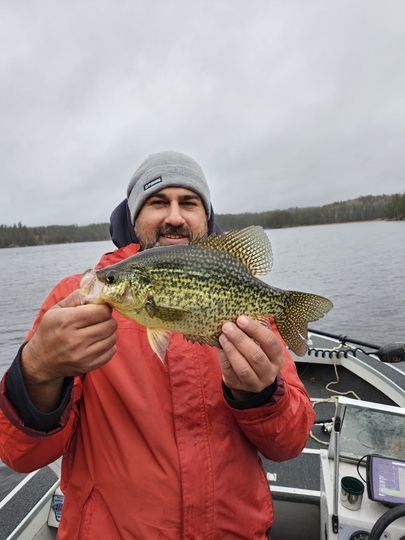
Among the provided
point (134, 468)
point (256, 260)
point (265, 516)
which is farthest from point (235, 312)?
point (265, 516)

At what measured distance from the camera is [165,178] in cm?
352

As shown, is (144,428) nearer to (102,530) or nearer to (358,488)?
(102,530)

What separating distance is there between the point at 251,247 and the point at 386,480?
8.47 ft

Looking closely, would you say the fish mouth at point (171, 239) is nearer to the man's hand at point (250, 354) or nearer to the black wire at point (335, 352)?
the man's hand at point (250, 354)

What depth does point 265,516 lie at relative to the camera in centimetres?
274

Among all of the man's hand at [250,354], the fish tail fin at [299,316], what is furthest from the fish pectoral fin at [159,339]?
the fish tail fin at [299,316]

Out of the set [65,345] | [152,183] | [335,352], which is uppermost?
[152,183]

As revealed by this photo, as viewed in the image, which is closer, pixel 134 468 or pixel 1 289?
pixel 134 468

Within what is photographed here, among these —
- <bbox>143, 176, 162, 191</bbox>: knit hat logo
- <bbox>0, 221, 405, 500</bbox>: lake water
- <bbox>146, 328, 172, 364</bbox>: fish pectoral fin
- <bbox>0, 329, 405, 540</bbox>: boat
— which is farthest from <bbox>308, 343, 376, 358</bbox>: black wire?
<bbox>0, 221, 405, 500</bbox>: lake water

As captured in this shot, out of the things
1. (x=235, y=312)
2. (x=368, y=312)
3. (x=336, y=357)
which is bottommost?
(x=368, y=312)

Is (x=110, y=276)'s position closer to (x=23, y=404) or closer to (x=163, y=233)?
(x=23, y=404)

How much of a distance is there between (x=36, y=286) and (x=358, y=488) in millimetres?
34943

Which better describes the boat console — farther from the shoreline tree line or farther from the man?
the shoreline tree line

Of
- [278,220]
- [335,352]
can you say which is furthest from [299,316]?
[278,220]
